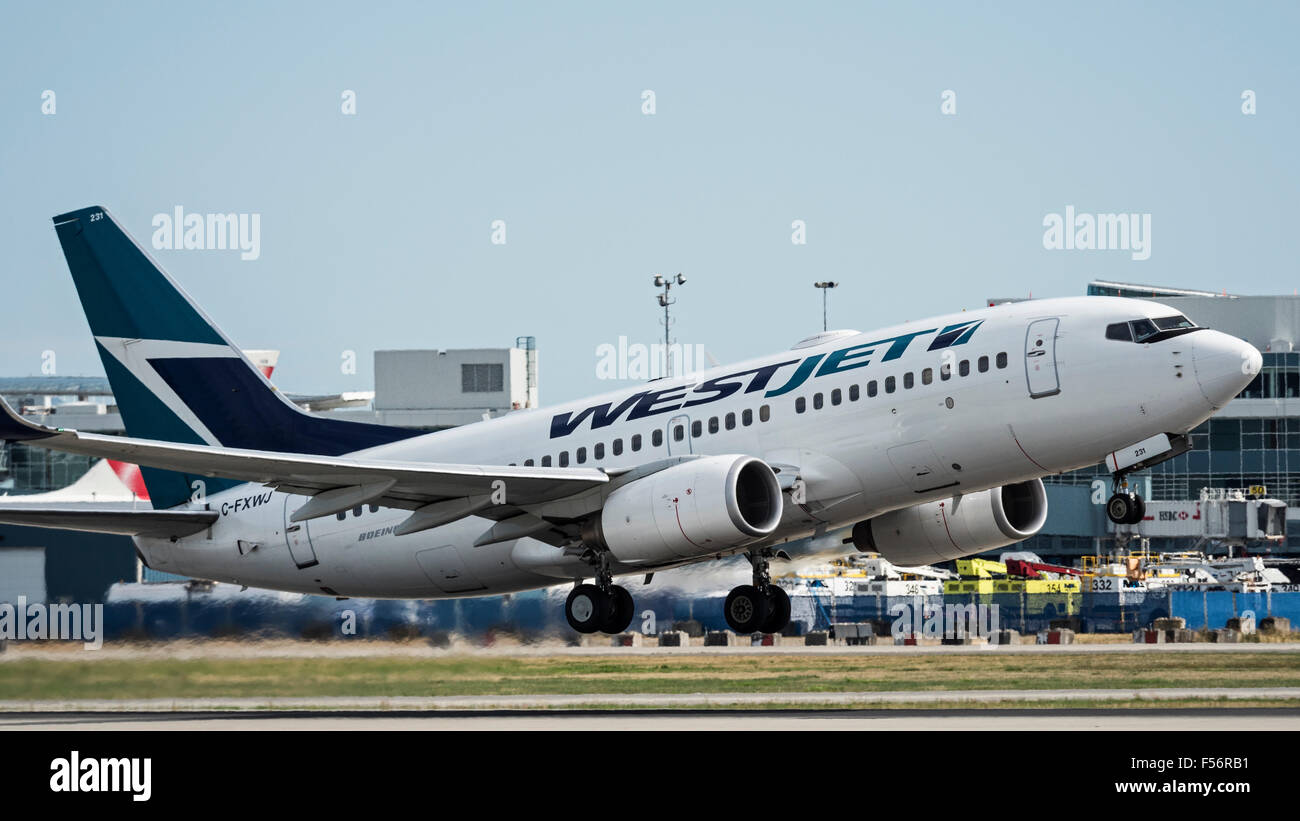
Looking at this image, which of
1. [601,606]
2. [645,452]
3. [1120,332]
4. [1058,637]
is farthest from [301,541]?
[1058,637]

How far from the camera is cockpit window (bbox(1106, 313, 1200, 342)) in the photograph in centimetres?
2744

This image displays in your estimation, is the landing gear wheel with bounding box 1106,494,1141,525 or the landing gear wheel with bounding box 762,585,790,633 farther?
the landing gear wheel with bounding box 762,585,790,633

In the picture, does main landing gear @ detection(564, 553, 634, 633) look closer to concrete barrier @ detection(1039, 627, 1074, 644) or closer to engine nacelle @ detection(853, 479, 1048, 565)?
engine nacelle @ detection(853, 479, 1048, 565)

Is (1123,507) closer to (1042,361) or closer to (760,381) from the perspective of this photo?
(1042,361)

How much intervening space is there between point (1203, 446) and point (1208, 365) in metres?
78.8

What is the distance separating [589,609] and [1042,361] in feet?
32.5

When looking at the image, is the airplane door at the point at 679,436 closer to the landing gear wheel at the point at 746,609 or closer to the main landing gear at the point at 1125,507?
the landing gear wheel at the point at 746,609

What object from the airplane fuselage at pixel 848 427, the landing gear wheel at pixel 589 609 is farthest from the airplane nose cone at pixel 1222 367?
the landing gear wheel at pixel 589 609

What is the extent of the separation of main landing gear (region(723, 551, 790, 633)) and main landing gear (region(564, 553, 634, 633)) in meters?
2.09

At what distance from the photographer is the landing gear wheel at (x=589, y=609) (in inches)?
1249
